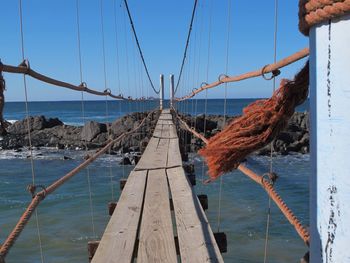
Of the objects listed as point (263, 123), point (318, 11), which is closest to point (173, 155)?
point (263, 123)

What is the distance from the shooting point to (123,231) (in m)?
2.41

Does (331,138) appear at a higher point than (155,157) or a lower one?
higher

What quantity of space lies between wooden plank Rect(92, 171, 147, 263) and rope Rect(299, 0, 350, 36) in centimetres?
149

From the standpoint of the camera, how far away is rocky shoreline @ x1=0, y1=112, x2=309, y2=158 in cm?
1742

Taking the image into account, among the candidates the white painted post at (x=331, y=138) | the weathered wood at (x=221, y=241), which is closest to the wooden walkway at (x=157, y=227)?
the weathered wood at (x=221, y=241)

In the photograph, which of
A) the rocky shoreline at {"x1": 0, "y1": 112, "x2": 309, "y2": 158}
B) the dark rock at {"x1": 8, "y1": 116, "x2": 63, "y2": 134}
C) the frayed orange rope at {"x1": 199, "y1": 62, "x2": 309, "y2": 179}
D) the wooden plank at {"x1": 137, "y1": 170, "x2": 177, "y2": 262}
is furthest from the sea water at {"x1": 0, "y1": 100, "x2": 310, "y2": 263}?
the dark rock at {"x1": 8, "y1": 116, "x2": 63, "y2": 134}

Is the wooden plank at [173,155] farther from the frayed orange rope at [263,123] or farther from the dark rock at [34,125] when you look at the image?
the dark rock at [34,125]

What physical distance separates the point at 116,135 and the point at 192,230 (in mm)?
16688

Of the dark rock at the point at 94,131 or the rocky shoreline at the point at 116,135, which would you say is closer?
the rocky shoreline at the point at 116,135

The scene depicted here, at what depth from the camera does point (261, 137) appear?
98cm

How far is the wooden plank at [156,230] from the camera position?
2.08 m

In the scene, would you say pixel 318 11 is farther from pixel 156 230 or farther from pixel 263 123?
pixel 156 230

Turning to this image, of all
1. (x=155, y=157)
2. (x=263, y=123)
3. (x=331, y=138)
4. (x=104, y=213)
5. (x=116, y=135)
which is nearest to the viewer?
(x=331, y=138)

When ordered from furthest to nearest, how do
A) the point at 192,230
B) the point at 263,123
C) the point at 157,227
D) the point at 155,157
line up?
the point at 155,157 < the point at 157,227 < the point at 192,230 < the point at 263,123
